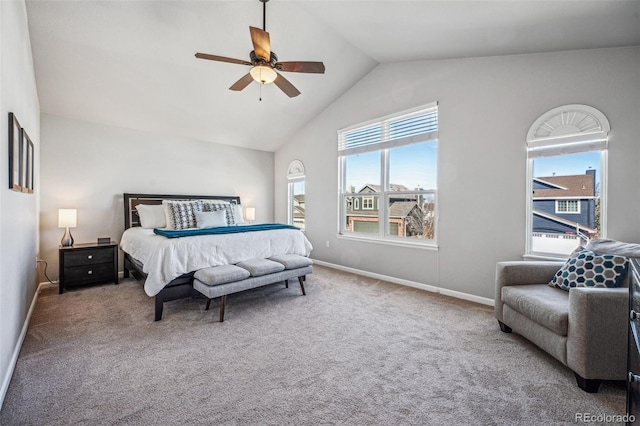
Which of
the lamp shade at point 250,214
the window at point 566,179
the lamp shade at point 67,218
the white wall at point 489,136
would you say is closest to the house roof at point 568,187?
the window at point 566,179

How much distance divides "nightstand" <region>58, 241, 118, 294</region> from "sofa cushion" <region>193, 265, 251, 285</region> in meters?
2.01

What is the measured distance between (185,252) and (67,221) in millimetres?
2241

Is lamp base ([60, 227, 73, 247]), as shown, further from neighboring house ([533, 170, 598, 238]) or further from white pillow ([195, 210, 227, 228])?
neighboring house ([533, 170, 598, 238])

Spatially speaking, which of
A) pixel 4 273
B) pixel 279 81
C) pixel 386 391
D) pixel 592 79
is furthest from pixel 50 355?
pixel 592 79

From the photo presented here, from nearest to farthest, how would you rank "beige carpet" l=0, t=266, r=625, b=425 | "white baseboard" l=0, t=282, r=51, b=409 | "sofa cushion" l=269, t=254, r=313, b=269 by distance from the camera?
1. "beige carpet" l=0, t=266, r=625, b=425
2. "white baseboard" l=0, t=282, r=51, b=409
3. "sofa cushion" l=269, t=254, r=313, b=269

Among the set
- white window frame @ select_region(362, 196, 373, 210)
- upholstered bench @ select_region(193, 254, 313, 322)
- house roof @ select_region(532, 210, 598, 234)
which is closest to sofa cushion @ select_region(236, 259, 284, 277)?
upholstered bench @ select_region(193, 254, 313, 322)

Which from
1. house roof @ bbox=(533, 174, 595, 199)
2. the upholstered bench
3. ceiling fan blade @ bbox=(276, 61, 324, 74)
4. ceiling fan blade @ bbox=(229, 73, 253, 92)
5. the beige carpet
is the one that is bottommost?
the beige carpet

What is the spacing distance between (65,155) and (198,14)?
303cm

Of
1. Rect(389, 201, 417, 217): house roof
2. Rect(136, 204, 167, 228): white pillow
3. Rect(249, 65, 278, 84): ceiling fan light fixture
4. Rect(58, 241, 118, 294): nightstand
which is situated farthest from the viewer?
Rect(136, 204, 167, 228): white pillow

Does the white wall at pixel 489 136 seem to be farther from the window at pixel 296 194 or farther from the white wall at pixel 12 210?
the white wall at pixel 12 210

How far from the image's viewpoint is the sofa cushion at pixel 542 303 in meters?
1.92

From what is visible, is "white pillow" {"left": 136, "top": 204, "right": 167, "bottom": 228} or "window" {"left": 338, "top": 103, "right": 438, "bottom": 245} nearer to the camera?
"window" {"left": 338, "top": 103, "right": 438, "bottom": 245}

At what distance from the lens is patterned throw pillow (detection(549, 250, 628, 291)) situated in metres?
2.09

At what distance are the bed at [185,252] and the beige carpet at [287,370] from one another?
333 mm
